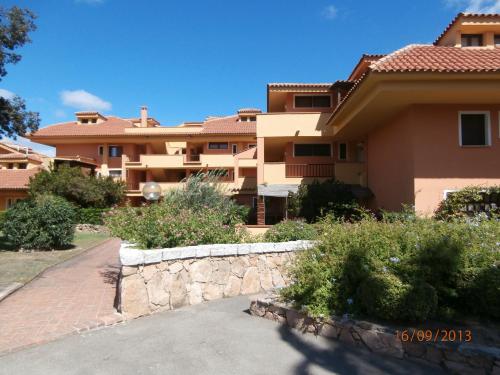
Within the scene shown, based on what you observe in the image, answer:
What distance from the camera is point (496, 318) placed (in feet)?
17.0

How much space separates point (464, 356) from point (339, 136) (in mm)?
16191

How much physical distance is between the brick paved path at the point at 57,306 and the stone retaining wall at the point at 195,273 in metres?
0.54

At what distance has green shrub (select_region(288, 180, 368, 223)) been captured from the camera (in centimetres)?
1652

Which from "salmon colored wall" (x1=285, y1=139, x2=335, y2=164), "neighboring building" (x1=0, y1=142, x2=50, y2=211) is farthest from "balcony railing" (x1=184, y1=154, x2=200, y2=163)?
"salmon colored wall" (x1=285, y1=139, x2=335, y2=164)

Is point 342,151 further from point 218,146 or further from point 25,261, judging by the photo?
point 218,146

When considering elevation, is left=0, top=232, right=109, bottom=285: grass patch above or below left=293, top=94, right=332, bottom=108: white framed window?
below

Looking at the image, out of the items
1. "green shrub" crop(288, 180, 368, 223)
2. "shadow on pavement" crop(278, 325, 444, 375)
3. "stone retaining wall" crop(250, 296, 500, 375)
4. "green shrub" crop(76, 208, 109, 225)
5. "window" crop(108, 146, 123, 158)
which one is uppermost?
"window" crop(108, 146, 123, 158)

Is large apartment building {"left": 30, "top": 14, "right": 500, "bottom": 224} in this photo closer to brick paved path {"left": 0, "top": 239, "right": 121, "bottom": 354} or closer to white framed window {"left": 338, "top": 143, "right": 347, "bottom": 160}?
white framed window {"left": 338, "top": 143, "right": 347, "bottom": 160}

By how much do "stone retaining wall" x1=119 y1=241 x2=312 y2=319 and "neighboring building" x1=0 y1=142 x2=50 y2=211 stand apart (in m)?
31.7

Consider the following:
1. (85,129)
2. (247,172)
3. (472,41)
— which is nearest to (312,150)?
(472,41)

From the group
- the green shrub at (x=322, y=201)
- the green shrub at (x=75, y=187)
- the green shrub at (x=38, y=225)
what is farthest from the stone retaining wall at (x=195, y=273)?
the green shrub at (x=75, y=187)

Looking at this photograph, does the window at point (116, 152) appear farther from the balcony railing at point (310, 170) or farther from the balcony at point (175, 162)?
the balcony railing at point (310, 170)

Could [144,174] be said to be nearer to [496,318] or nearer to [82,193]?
[82,193]

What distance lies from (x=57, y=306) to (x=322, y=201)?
12.0 meters
